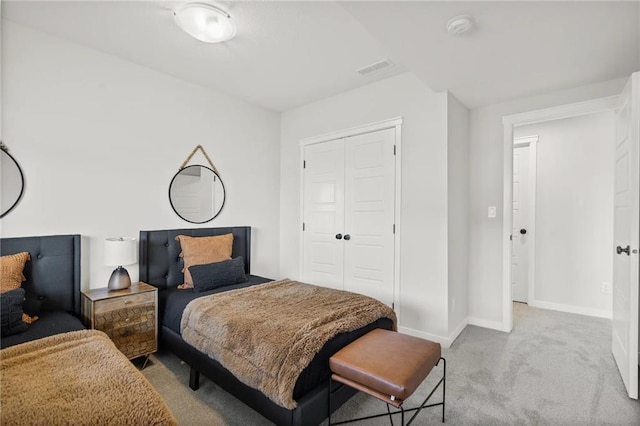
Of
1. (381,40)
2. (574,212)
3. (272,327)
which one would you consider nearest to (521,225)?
(574,212)

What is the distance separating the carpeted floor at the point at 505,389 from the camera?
6.15ft

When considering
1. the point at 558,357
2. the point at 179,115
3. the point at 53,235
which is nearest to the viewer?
the point at 53,235

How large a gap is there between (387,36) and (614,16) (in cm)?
134

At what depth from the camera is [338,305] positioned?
2.19 meters

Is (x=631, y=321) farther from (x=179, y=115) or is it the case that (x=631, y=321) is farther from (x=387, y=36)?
(x=179, y=115)

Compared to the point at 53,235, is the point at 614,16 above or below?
above

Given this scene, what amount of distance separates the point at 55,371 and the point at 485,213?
3674 mm

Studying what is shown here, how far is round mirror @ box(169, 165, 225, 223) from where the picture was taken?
3.17m

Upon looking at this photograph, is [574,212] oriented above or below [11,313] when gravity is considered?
above

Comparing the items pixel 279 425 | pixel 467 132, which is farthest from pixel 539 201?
pixel 279 425

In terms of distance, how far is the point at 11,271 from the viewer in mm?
2027

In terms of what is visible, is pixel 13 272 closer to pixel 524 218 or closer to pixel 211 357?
pixel 211 357

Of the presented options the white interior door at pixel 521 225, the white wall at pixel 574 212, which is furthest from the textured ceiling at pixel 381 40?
the white interior door at pixel 521 225

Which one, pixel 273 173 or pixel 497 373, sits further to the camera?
pixel 273 173
